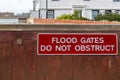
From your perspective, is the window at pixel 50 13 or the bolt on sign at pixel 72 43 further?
the window at pixel 50 13

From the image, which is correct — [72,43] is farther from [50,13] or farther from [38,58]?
[50,13]

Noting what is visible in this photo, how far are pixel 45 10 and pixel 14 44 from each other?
70.4 m

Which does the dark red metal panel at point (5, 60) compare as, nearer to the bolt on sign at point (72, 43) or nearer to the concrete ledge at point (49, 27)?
the concrete ledge at point (49, 27)

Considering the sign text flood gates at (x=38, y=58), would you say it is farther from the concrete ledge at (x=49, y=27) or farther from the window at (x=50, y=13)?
the window at (x=50, y=13)

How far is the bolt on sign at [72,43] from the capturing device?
271 inches

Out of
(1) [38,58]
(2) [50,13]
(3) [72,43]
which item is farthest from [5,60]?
(2) [50,13]

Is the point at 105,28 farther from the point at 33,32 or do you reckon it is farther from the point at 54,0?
the point at 54,0

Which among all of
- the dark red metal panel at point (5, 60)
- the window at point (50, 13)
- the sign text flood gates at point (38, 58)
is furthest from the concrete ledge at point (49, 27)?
the window at point (50, 13)

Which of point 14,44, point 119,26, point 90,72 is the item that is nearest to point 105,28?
point 119,26

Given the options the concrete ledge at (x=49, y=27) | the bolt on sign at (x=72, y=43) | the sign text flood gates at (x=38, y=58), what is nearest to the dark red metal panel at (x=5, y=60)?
the sign text flood gates at (x=38, y=58)

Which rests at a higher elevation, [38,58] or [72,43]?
[72,43]

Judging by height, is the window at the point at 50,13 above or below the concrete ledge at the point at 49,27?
below

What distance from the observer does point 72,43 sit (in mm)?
6902

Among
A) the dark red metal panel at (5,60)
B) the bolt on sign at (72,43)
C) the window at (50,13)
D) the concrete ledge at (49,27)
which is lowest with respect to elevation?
the window at (50,13)
